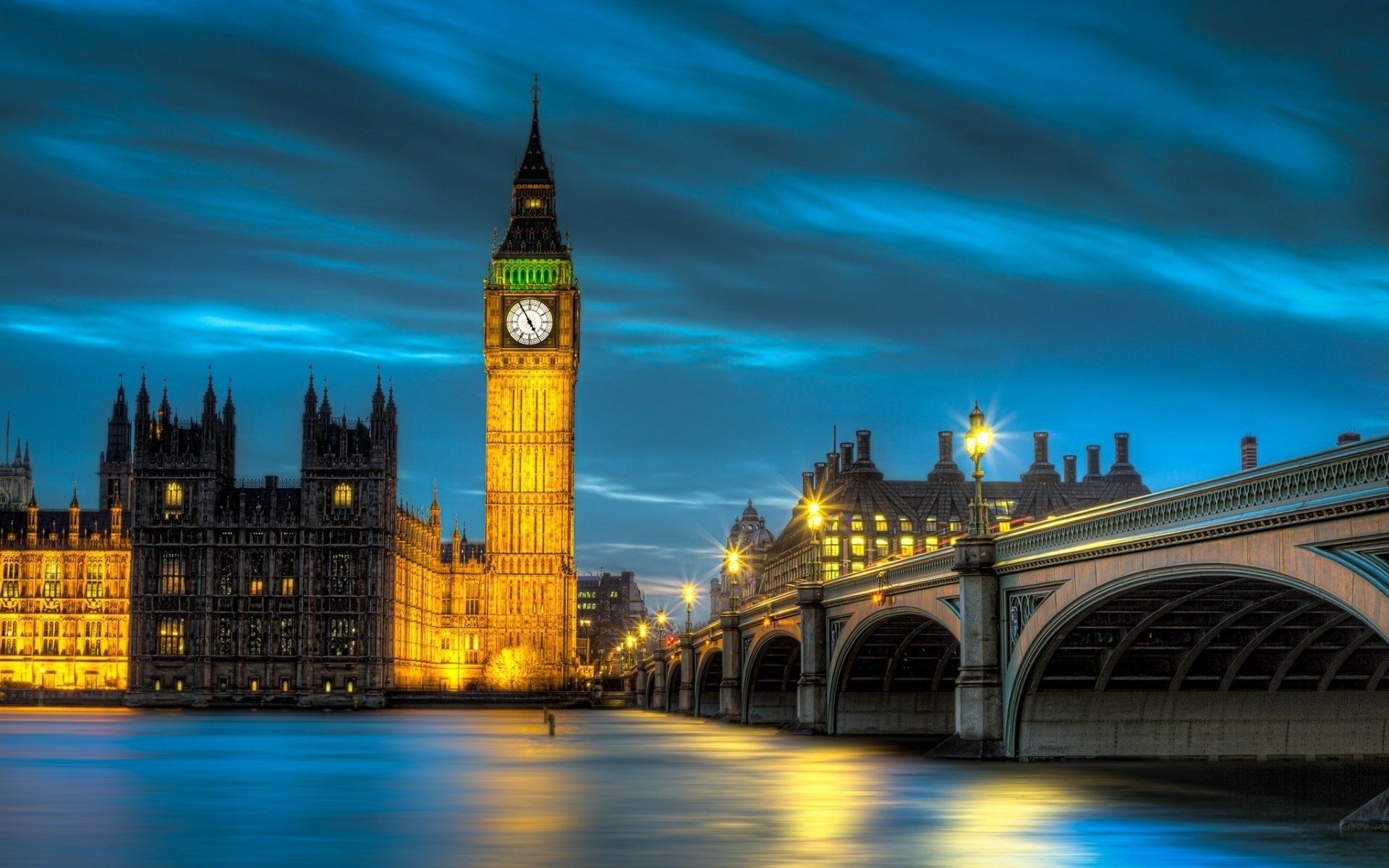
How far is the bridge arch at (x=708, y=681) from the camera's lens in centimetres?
11862

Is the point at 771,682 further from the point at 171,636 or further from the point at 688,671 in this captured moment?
the point at 171,636

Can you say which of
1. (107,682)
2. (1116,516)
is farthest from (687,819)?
(107,682)

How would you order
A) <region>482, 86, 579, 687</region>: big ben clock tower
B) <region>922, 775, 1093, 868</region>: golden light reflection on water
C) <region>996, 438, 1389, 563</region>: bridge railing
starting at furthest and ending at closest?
<region>482, 86, 579, 687</region>: big ben clock tower < <region>996, 438, 1389, 563</region>: bridge railing < <region>922, 775, 1093, 868</region>: golden light reflection on water

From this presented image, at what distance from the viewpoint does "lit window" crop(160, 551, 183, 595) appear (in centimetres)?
16850

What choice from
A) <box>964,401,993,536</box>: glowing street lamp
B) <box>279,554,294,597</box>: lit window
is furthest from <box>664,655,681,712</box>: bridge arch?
<box>964,401,993,536</box>: glowing street lamp

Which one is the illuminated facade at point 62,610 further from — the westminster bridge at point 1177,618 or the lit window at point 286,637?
the westminster bridge at point 1177,618

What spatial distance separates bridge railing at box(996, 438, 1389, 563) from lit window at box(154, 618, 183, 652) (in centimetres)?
13732

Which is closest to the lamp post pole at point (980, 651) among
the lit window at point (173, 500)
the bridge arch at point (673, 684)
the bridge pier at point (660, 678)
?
the bridge arch at point (673, 684)

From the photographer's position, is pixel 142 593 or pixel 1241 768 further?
pixel 142 593

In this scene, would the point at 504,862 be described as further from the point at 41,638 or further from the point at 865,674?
the point at 41,638

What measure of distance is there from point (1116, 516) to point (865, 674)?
36751mm

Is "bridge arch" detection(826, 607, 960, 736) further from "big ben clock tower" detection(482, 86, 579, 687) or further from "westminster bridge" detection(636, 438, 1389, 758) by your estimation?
"big ben clock tower" detection(482, 86, 579, 687)

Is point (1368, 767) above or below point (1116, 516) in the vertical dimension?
below

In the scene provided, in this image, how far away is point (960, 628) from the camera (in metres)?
49.1
